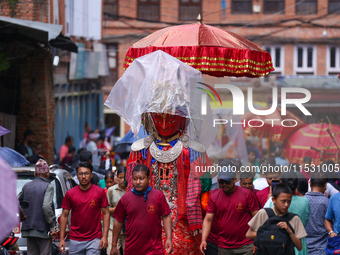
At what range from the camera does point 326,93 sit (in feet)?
→ 24.4

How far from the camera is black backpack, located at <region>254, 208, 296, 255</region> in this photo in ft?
17.9

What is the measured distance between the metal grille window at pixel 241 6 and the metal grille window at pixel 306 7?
Result: 8.57ft

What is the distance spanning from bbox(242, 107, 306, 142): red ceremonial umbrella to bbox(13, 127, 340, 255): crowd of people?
47 centimetres

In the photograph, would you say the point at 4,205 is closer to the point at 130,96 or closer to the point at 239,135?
the point at 130,96

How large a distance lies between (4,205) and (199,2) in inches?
1284

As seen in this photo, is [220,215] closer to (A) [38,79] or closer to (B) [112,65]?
(A) [38,79]

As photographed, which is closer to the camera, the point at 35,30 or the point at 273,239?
the point at 273,239

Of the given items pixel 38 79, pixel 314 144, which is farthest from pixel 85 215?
pixel 38 79

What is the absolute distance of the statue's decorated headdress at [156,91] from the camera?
687 centimetres

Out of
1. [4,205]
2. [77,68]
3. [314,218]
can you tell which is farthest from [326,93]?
[77,68]

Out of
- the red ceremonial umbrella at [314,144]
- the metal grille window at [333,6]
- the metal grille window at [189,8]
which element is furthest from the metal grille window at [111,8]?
the red ceremonial umbrella at [314,144]

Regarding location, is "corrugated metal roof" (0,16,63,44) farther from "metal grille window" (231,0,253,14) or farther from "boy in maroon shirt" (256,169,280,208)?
"metal grille window" (231,0,253,14)

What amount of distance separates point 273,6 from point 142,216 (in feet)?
96.2

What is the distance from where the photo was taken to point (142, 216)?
6.30 metres
